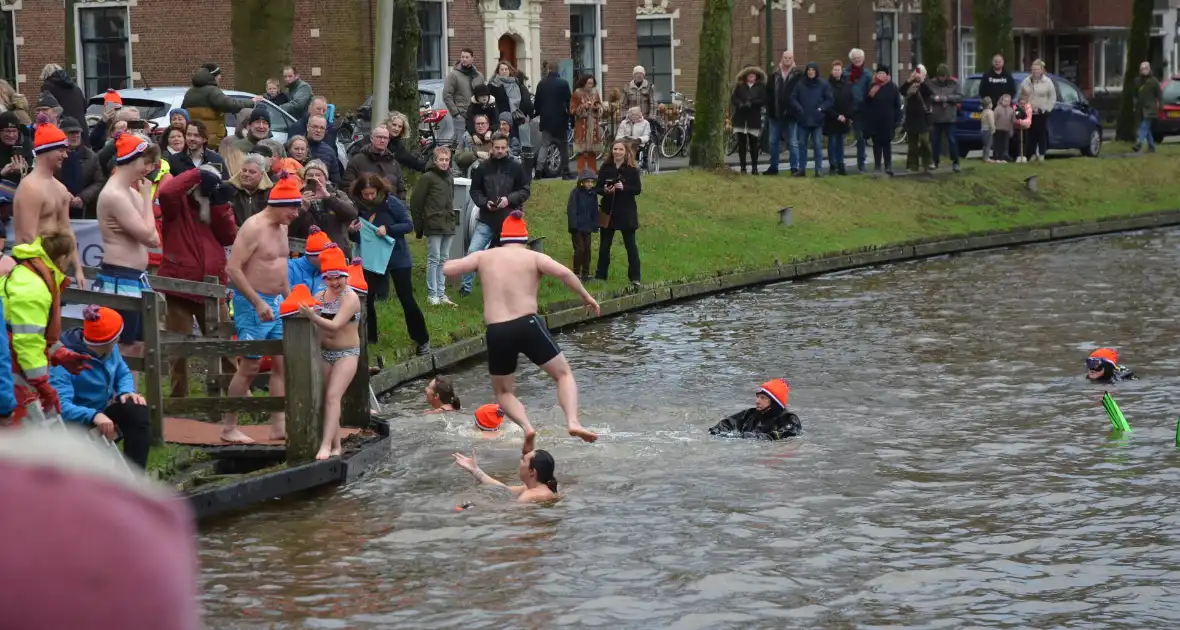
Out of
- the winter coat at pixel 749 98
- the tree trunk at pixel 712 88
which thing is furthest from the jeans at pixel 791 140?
the tree trunk at pixel 712 88

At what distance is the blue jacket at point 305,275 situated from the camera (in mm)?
12031

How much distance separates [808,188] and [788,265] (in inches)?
175

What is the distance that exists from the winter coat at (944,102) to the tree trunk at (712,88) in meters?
4.12

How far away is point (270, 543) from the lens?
32.1ft

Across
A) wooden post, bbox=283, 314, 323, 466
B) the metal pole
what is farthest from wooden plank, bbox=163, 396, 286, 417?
the metal pole

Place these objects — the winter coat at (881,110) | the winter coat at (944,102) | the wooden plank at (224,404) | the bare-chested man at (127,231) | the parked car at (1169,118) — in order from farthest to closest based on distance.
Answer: the parked car at (1169,118), the winter coat at (944,102), the winter coat at (881,110), the bare-chested man at (127,231), the wooden plank at (224,404)

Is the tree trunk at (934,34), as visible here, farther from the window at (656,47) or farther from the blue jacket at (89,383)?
the blue jacket at (89,383)

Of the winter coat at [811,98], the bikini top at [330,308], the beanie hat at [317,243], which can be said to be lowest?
the bikini top at [330,308]

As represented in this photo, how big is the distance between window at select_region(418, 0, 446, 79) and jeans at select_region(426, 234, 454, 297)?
20.9 metres

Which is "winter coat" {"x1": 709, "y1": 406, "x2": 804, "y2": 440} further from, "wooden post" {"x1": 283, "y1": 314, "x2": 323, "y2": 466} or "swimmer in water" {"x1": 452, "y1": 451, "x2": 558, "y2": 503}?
"wooden post" {"x1": 283, "y1": 314, "x2": 323, "y2": 466}

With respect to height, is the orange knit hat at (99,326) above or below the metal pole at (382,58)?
below

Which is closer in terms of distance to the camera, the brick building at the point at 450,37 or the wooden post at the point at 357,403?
the wooden post at the point at 357,403

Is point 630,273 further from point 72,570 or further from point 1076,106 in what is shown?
point 72,570

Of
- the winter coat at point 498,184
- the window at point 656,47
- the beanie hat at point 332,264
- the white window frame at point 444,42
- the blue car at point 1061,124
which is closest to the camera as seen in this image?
the beanie hat at point 332,264
